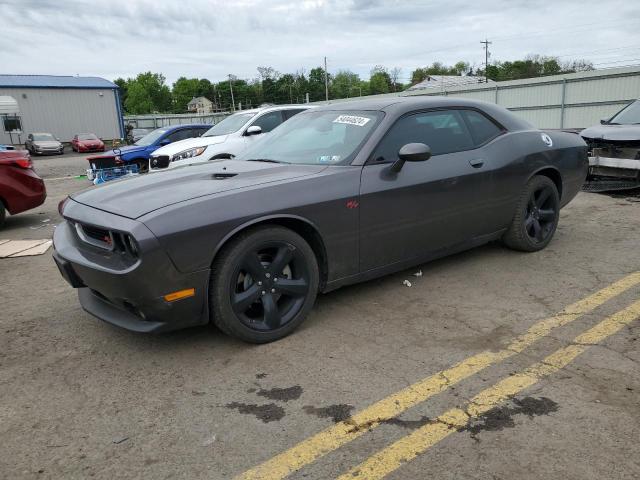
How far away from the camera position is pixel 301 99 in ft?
296

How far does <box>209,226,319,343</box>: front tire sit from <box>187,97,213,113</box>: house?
124 m

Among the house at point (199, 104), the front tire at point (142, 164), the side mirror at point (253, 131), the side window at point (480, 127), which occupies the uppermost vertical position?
the house at point (199, 104)

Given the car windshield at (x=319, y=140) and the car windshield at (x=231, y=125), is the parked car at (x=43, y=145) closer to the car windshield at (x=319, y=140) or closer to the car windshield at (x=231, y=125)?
the car windshield at (x=231, y=125)

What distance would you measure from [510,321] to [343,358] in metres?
1.26

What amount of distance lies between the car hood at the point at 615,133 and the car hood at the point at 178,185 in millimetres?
6048

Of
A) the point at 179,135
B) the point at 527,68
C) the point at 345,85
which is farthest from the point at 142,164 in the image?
the point at 345,85

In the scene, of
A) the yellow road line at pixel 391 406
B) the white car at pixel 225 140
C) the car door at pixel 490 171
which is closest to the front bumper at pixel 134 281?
the yellow road line at pixel 391 406

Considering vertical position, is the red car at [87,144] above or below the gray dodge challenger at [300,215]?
below

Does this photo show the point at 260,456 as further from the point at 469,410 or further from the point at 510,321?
the point at 510,321

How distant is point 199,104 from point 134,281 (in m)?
131

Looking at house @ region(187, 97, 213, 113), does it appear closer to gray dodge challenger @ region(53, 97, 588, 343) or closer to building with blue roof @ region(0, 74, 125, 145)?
building with blue roof @ region(0, 74, 125, 145)

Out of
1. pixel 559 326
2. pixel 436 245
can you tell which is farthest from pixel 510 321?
pixel 436 245

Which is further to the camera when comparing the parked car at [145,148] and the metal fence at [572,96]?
the metal fence at [572,96]

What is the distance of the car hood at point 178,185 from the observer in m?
3.10
